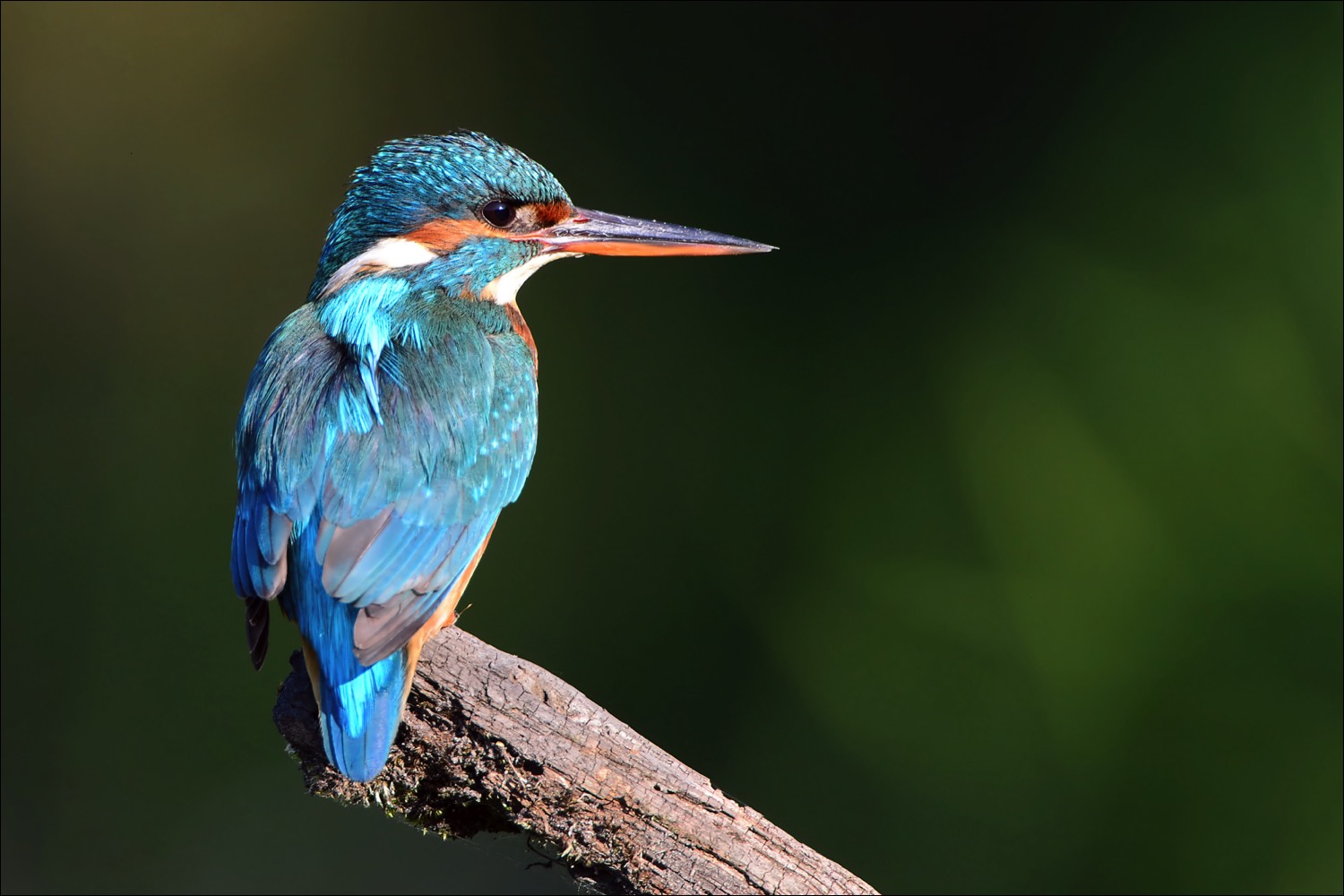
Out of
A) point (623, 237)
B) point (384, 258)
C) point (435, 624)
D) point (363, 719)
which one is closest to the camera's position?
point (363, 719)

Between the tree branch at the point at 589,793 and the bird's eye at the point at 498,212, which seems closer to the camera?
the tree branch at the point at 589,793

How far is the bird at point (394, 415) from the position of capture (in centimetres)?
152

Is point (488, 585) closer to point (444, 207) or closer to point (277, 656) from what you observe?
point (277, 656)

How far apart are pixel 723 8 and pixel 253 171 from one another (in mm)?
1352

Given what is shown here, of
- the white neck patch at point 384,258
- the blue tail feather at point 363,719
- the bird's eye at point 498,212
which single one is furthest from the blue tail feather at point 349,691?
the bird's eye at point 498,212

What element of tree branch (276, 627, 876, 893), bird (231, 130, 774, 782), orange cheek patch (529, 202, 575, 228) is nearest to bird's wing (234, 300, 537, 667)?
bird (231, 130, 774, 782)

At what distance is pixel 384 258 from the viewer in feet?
6.28

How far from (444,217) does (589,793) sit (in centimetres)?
88

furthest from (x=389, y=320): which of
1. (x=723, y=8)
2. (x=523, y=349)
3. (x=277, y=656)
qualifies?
(x=277, y=656)

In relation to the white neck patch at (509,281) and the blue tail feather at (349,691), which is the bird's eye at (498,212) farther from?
the blue tail feather at (349,691)

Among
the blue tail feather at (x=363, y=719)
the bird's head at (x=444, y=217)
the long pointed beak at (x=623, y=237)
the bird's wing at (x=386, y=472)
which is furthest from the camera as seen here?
the long pointed beak at (x=623, y=237)

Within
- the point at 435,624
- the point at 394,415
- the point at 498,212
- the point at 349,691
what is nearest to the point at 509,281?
the point at 498,212

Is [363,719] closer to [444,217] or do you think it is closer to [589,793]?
[589,793]

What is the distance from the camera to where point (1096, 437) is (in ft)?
8.65
